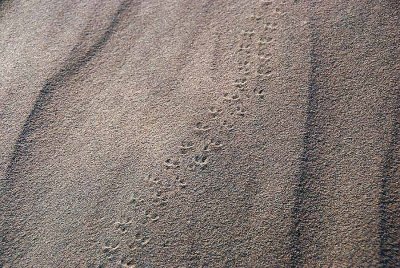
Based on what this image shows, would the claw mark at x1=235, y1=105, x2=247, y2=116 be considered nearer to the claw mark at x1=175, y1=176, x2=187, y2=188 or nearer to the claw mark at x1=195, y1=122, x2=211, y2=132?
the claw mark at x1=195, y1=122, x2=211, y2=132

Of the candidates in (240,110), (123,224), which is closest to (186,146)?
(240,110)

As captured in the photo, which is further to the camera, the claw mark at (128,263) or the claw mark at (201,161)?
the claw mark at (201,161)

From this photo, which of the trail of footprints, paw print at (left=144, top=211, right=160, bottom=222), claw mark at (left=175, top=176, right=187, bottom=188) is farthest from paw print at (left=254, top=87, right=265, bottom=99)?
paw print at (left=144, top=211, right=160, bottom=222)

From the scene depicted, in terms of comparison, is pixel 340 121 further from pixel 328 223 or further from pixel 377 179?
pixel 328 223

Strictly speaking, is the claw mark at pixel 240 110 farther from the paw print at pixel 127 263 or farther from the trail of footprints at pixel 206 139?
the paw print at pixel 127 263

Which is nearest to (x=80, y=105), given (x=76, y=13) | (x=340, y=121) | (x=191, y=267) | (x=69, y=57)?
(x=69, y=57)

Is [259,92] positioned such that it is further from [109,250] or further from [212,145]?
[109,250]

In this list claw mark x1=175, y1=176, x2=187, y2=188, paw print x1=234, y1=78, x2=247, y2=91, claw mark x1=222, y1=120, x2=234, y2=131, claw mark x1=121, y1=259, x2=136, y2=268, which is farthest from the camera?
paw print x1=234, y1=78, x2=247, y2=91

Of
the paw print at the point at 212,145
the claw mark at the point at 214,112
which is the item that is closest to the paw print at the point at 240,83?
the claw mark at the point at 214,112
